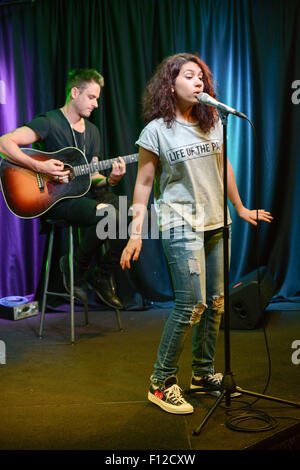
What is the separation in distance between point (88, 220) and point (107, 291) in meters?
0.59

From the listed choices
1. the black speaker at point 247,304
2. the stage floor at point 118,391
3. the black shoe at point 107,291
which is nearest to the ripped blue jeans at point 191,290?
the stage floor at point 118,391

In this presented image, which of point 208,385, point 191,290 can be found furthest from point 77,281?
point 191,290

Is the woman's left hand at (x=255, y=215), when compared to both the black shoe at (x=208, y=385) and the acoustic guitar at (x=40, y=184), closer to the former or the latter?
the black shoe at (x=208, y=385)

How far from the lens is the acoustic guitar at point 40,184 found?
3.41 meters

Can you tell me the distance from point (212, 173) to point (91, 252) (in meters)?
1.66

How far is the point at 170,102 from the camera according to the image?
221cm

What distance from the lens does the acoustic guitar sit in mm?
3408

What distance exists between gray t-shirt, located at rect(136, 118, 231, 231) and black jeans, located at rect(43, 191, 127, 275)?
1.28 meters

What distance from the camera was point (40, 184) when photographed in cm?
343

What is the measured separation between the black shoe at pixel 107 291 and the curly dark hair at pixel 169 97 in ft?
5.69

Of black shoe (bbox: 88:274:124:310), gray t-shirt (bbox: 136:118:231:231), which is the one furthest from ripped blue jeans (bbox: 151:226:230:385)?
black shoe (bbox: 88:274:124:310)

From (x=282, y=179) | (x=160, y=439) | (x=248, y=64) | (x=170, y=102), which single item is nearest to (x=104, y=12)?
(x=248, y=64)

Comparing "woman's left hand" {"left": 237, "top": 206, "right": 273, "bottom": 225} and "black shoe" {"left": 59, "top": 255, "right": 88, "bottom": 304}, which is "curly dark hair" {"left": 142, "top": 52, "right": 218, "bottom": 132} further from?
"black shoe" {"left": 59, "top": 255, "right": 88, "bottom": 304}

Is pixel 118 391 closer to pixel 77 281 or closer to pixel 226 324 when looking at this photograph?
pixel 226 324
